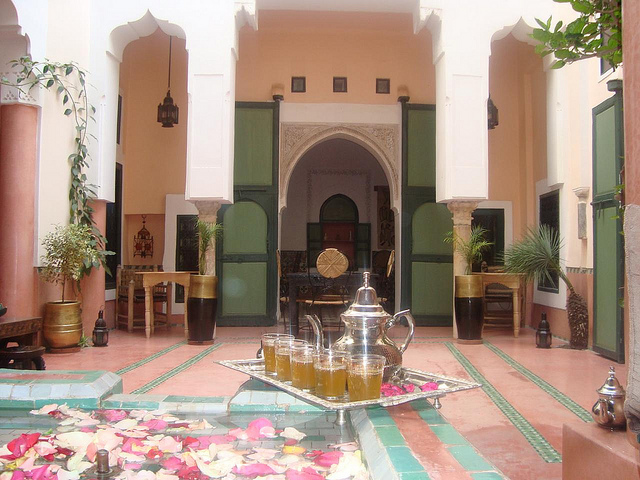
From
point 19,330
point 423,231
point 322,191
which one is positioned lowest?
point 19,330

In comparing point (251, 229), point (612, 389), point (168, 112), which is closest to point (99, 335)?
point (251, 229)

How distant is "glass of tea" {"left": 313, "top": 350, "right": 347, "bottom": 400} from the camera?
204 cm

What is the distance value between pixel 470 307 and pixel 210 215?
3.32m

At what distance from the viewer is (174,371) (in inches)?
207

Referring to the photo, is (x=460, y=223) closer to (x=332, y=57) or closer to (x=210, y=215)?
(x=210, y=215)

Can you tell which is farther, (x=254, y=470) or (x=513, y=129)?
(x=513, y=129)

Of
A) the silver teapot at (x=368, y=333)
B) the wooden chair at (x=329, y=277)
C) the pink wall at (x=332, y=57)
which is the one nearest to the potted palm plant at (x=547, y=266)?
the wooden chair at (x=329, y=277)

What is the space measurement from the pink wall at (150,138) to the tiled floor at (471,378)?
7.48 ft

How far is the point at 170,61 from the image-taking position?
30.4 ft

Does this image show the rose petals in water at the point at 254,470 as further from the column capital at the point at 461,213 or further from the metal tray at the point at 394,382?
the column capital at the point at 461,213

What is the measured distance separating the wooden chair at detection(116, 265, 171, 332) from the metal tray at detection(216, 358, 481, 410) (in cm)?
570

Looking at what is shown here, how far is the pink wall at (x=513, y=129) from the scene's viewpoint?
359 inches

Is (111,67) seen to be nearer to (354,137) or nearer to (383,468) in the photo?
(354,137)

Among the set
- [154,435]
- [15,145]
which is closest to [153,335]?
[15,145]
